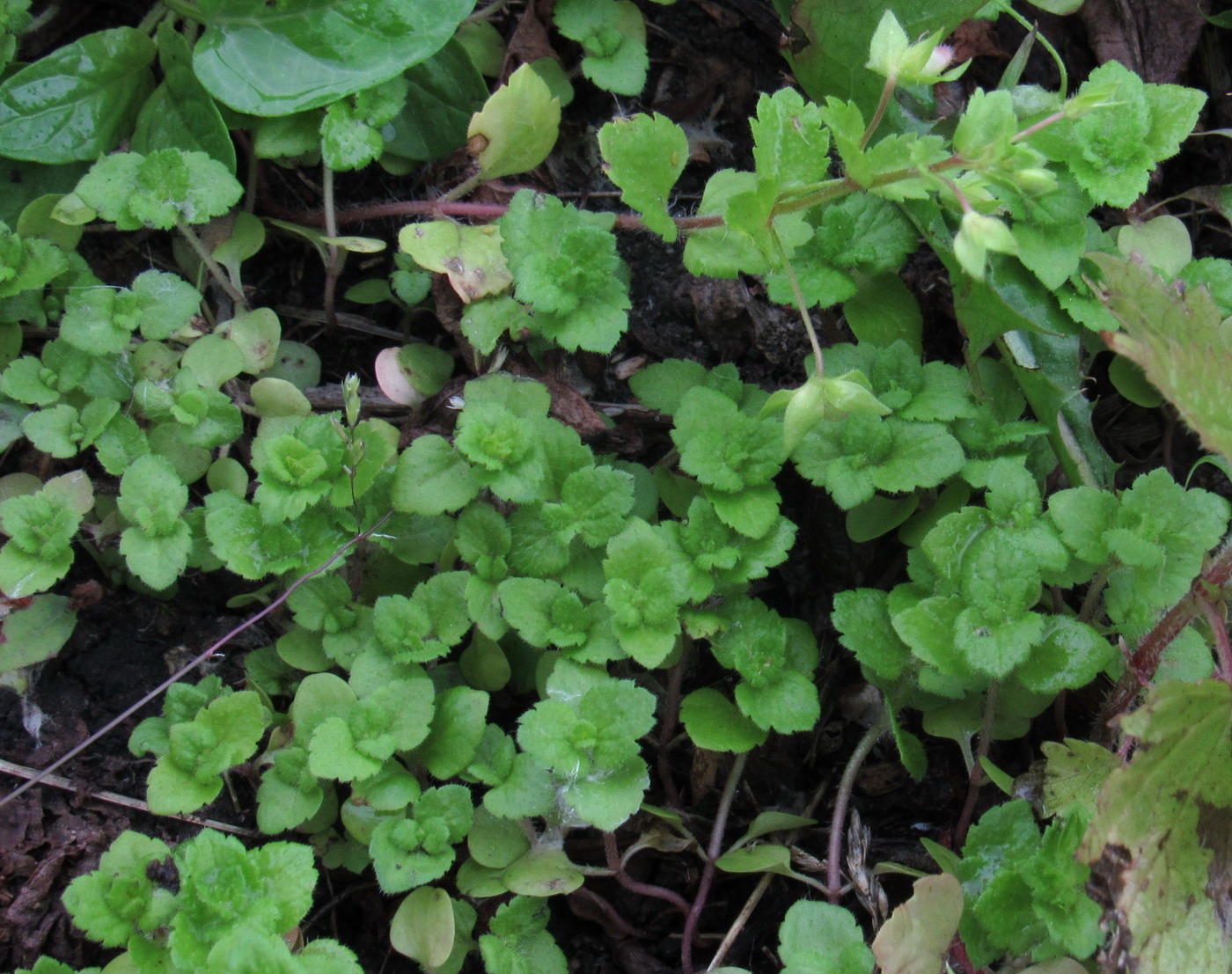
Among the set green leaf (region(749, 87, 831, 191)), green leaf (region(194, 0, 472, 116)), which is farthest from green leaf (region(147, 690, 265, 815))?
green leaf (region(749, 87, 831, 191))

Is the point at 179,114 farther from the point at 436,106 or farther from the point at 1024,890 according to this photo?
the point at 1024,890

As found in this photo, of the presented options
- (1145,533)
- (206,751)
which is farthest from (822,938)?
(206,751)

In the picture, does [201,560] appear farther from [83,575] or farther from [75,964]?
[75,964]

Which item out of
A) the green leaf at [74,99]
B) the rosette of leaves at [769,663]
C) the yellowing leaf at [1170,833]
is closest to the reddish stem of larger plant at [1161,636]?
the yellowing leaf at [1170,833]

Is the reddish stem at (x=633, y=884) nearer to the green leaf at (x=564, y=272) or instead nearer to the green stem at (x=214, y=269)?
the green leaf at (x=564, y=272)

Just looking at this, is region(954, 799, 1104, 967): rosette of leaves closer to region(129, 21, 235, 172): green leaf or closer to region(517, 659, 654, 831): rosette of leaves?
region(517, 659, 654, 831): rosette of leaves

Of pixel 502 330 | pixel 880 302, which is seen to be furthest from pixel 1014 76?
pixel 502 330

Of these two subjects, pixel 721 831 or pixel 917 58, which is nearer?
pixel 917 58
